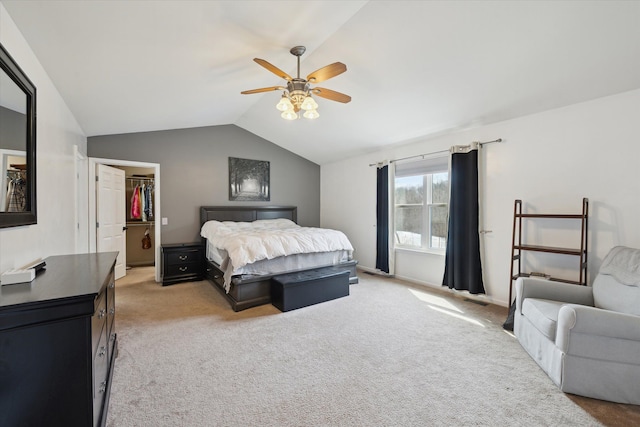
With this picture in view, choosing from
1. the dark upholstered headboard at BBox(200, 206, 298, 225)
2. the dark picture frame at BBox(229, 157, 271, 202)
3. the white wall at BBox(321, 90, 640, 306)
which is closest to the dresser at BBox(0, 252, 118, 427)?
the white wall at BBox(321, 90, 640, 306)

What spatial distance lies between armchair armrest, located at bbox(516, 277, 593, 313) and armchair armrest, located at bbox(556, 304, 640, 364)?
63 centimetres

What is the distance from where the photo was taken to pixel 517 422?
1.67m

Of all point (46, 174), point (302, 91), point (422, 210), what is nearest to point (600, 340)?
point (422, 210)

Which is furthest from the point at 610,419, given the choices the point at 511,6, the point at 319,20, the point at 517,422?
the point at 319,20

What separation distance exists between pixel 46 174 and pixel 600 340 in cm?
440

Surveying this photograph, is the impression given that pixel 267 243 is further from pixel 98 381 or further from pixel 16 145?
pixel 16 145

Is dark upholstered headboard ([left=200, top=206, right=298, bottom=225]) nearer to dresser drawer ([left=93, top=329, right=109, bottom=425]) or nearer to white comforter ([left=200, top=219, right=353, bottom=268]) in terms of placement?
white comforter ([left=200, top=219, right=353, bottom=268])

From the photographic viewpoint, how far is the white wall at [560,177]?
2.68 metres

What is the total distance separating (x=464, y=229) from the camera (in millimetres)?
3906

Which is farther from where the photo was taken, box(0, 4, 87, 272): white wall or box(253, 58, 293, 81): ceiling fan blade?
box(253, 58, 293, 81): ceiling fan blade

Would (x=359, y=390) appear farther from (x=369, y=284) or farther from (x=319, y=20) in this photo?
(x=319, y=20)

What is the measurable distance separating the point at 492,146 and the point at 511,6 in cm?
191

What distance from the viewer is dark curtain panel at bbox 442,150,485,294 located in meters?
3.77

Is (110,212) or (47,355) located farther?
(110,212)
